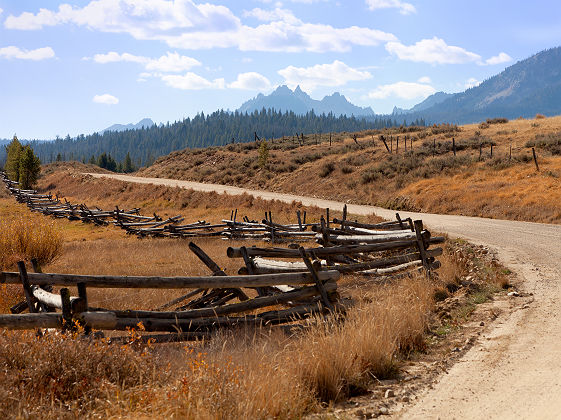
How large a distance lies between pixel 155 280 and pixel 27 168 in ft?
199

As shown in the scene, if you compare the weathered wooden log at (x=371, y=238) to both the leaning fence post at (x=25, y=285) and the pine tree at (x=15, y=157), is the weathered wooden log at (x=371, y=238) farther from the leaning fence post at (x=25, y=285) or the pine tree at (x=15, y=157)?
the pine tree at (x=15, y=157)

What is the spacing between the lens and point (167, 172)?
208 feet

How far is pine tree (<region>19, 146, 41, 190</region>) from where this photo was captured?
56.1 m

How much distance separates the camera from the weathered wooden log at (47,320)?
4203mm

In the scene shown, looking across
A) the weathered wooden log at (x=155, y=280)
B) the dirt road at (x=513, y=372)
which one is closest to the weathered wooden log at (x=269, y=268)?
the weathered wooden log at (x=155, y=280)

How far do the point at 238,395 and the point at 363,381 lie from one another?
1792 mm

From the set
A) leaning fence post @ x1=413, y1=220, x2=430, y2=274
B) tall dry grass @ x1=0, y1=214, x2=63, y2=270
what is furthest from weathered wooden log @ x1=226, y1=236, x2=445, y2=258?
tall dry grass @ x1=0, y1=214, x2=63, y2=270

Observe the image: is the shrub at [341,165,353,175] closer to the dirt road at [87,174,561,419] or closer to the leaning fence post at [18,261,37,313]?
the dirt road at [87,174,561,419]

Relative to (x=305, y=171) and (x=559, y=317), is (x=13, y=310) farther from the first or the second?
(x=305, y=171)

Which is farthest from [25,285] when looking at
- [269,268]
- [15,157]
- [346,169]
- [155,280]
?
Answer: [15,157]

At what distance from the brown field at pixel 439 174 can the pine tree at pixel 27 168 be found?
21.2 m

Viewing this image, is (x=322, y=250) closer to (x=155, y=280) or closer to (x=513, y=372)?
(x=155, y=280)

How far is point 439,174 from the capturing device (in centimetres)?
2978

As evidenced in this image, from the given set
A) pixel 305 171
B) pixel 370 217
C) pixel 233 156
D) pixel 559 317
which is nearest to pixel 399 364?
pixel 559 317
